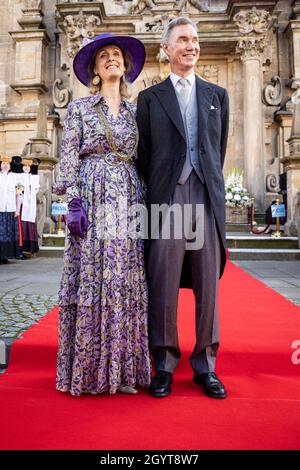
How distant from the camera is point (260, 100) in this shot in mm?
12250

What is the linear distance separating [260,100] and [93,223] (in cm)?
1177

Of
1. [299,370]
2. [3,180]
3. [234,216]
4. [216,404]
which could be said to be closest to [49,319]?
[216,404]

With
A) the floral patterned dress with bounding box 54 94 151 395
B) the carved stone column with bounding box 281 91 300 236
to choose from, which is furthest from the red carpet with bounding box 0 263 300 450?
the carved stone column with bounding box 281 91 300 236

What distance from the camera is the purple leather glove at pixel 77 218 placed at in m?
1.92

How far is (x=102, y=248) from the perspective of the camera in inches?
79.0

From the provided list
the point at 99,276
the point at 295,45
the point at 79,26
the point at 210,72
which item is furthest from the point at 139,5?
the point at 99,276

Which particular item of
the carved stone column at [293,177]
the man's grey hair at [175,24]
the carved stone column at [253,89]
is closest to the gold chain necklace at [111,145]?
the man's grey hair at [175,24]

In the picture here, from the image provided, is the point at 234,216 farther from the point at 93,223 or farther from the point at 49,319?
the point at 93,223

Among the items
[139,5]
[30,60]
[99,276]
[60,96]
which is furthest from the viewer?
[30,60]

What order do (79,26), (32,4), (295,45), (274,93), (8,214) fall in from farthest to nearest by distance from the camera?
(32,4) → (274,93) → (295,45) → (79,26) → (8,214)

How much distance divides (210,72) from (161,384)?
13233 mm

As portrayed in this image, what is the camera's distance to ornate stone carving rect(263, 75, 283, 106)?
42.4ft

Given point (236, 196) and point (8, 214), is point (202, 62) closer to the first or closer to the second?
point (236, 196)

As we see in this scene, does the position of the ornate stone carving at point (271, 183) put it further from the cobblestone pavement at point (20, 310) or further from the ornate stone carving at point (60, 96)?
the cobblestone pavement at point (20, 310)
